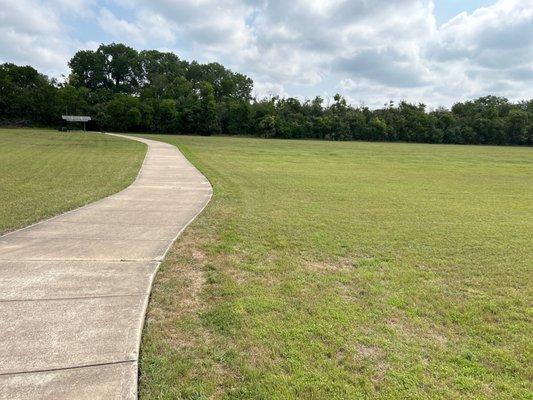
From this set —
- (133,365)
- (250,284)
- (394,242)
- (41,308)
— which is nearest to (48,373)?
(133,365)

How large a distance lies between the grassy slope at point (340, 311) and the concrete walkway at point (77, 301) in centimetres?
21

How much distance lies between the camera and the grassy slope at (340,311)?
259cm

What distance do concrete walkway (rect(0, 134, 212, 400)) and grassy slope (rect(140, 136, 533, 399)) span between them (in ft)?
0.70

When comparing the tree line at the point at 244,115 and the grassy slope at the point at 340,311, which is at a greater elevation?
the tree line at the point at 244,115

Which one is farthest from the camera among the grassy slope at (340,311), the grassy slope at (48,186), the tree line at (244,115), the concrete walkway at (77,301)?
the tree line at (244,115)

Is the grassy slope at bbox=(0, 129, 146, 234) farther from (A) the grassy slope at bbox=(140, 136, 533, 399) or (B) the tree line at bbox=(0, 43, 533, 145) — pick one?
(B) the tree line at bbox=(0, 43, 533, 145)

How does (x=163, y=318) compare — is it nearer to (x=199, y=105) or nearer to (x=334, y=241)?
(x=334, y=241)

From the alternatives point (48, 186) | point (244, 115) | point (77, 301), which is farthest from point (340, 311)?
point (244, 115)

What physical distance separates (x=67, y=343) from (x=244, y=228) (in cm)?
402

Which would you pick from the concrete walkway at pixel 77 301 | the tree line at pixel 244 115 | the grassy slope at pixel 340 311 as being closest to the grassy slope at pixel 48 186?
the concrete walkway at pixel 77 301

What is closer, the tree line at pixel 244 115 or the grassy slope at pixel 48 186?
the grassy slope at pixel 48 186

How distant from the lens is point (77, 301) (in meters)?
3.38

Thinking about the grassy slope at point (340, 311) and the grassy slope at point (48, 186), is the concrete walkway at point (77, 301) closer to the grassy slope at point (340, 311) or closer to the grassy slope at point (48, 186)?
the grassy slope at point (340, 311)

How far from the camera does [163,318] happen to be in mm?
3281
